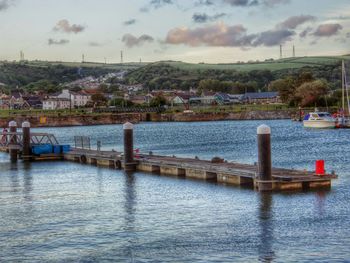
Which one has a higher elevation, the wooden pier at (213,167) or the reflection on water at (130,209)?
the wooden pier at (213,167)

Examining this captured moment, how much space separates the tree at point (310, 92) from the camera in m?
184

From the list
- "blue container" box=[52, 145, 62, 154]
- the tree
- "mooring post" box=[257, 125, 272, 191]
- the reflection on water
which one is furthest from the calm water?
the tree

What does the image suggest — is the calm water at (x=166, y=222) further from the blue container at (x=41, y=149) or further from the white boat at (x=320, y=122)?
the white boat at (x=320, y=122)

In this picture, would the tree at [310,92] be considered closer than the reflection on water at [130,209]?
No

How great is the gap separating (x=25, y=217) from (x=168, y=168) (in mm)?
16048

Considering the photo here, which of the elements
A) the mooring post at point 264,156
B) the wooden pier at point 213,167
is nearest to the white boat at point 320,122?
the wooden pier at point 213,167

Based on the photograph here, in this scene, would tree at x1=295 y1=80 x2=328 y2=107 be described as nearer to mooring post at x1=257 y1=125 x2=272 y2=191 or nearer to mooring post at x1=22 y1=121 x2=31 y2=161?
mooring post at x1=22 y1=121 x2=31 y2=161

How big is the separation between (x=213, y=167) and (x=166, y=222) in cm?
1276

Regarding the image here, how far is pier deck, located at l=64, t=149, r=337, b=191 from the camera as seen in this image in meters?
36.2

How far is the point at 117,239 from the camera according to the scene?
26750 millimetres

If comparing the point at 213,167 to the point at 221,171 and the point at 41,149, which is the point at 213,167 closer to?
the point at 221,171

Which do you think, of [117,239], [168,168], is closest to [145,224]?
[117,239]

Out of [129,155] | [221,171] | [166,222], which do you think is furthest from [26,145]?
[166,222]

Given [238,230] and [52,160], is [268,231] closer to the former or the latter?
[238,230]
